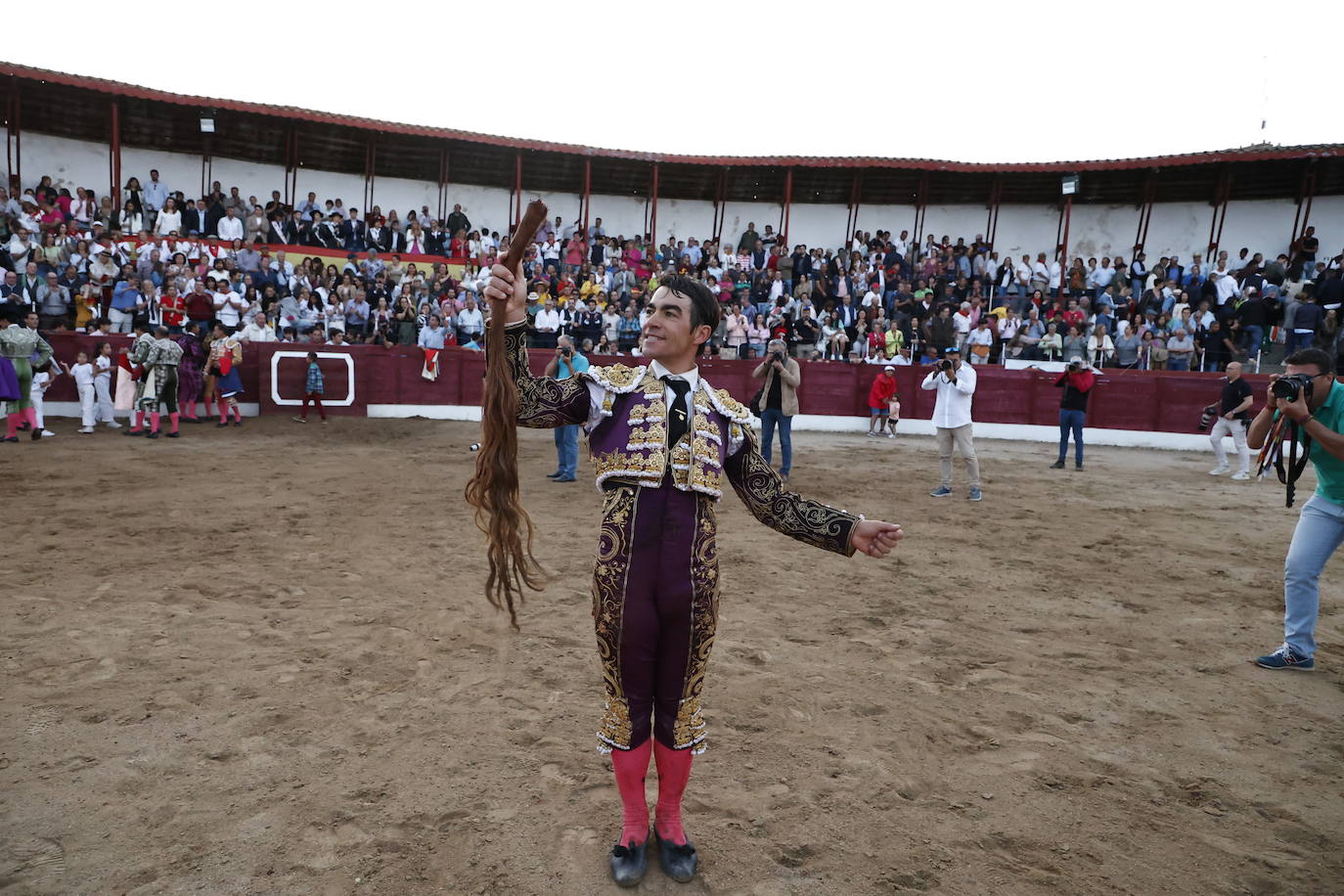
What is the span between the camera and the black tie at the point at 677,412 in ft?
8.19

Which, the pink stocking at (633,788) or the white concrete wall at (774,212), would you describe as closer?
the pink stocking at (633,788)

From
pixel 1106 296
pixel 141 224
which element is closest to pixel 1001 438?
pixel 1106 296

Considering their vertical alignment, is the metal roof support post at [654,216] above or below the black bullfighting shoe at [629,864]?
above

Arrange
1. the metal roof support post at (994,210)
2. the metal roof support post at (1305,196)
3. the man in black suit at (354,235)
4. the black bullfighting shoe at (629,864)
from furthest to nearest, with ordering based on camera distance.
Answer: the metal roof support post at (994,210), the metal roof support post at (1305,196), the man in black suit at (354,235), the black bullfighting shoe at (629,864)

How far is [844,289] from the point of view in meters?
19.7

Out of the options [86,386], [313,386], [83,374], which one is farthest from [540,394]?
[313,386]

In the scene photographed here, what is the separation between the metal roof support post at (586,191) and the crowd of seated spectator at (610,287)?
810 millimetres

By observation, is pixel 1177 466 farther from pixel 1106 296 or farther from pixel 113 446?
pixel 113 446

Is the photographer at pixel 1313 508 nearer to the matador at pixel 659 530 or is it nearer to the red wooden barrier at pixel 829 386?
the matador at pixel 659 530

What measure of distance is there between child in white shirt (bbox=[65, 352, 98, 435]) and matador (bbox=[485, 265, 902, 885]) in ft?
41.5

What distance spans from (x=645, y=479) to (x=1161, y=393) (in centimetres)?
1633

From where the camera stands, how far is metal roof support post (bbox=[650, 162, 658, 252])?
21.3m

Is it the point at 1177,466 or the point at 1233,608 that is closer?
the point at 1233,608

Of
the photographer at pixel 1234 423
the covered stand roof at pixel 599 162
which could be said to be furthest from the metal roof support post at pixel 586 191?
the photographer at pixel 1234 423
